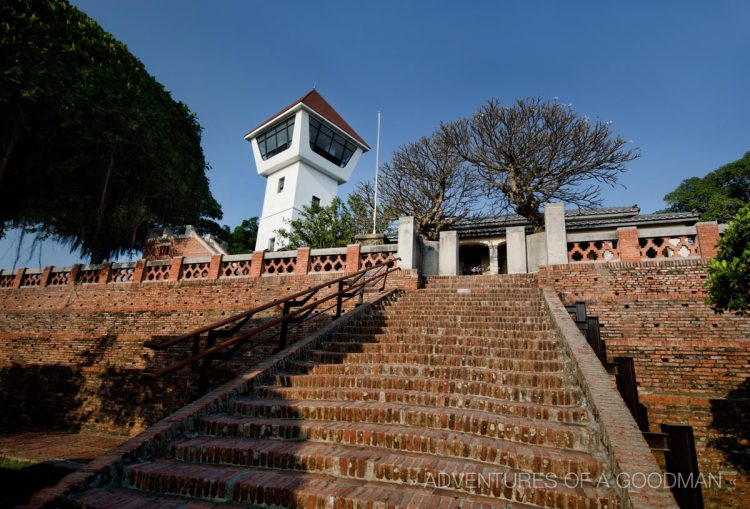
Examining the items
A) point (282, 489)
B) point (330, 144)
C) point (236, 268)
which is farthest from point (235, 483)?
point (330, 144)

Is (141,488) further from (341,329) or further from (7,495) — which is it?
(341,329)

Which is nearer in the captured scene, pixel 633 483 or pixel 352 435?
pixel 633 483

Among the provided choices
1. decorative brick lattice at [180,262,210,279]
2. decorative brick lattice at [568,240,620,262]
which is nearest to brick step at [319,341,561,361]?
decorative brick lattice at [568,240,620,262]

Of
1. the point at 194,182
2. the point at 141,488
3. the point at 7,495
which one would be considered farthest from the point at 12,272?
the point at 141,488

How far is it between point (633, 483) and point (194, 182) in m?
17.7

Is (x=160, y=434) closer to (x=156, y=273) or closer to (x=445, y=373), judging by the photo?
(x=445, y=373)

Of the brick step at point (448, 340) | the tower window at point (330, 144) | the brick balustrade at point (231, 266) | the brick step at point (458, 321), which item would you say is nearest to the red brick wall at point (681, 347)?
the brick step at point (458, 321)

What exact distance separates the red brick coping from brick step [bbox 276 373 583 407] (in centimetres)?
29

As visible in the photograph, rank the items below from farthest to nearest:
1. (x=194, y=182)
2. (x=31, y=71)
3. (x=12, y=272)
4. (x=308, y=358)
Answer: (x=194, y=182) → (x=12, y=272) → (x=31, y=71) → (x=308, y=358)

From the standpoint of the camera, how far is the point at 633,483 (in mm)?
2453

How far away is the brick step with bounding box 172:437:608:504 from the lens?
2.89 meters

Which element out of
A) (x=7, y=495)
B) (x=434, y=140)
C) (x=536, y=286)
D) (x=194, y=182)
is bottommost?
(x=7, y=495)

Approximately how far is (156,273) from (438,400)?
35.3 ft

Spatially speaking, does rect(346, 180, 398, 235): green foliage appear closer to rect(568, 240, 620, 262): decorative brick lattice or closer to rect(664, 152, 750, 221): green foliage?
rect(568, 240, 620, 262): decorative brick lattice
